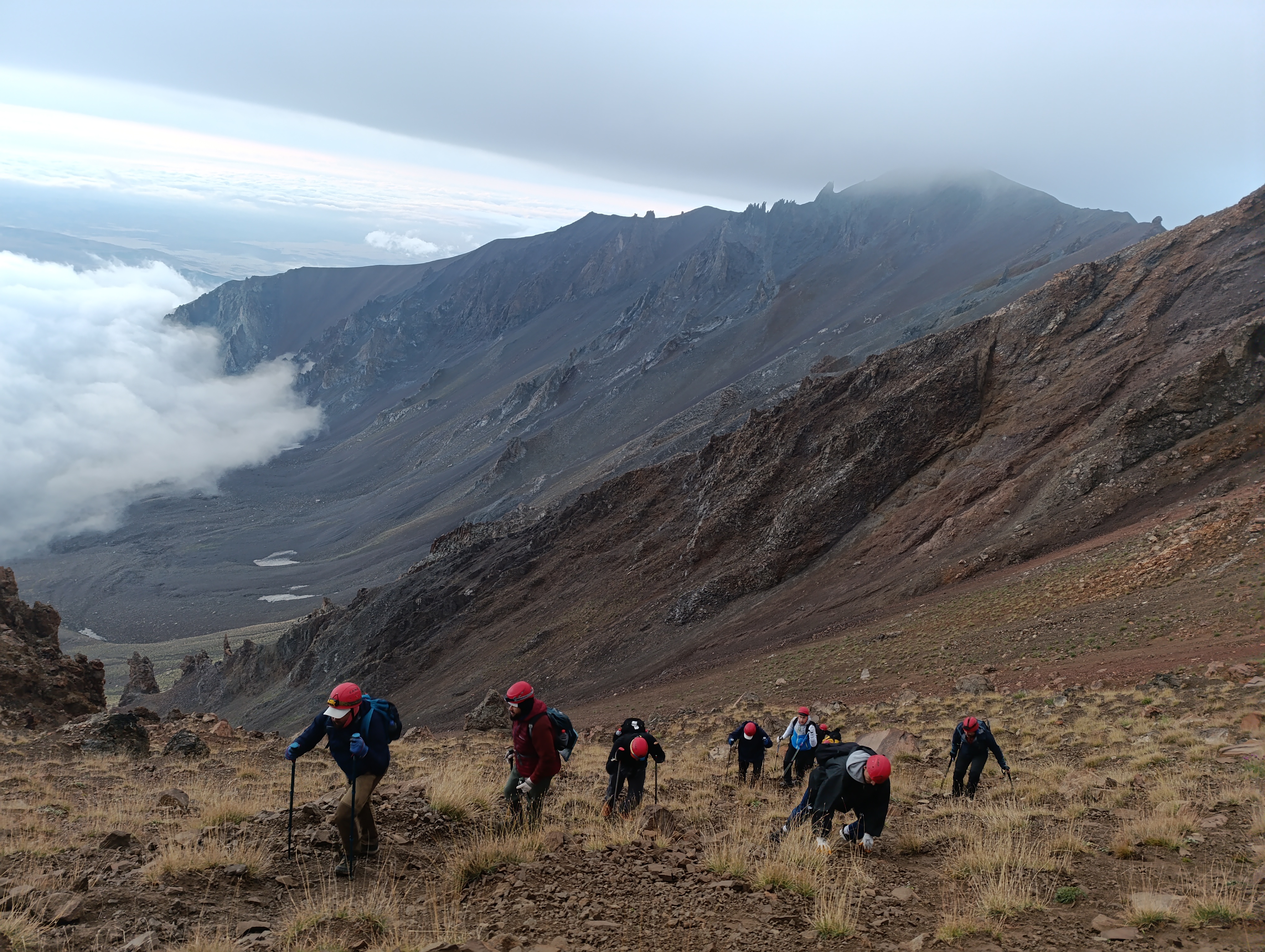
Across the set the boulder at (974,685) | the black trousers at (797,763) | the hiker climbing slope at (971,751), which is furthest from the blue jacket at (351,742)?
the boulder at (974,685)

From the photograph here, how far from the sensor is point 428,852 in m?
6.29

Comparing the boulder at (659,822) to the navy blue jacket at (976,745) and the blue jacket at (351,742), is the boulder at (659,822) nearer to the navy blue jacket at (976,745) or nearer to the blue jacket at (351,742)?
the blue jacket at (351,742)

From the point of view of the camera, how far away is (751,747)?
10930 mm

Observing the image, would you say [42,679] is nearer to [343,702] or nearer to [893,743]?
[343,702]

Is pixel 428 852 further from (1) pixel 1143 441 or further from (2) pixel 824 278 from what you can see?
(2) pixel 824 278

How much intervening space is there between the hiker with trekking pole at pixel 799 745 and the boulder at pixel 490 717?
12.6m

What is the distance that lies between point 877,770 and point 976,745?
3.73 meters

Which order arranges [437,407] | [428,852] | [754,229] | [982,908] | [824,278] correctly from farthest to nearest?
[754,229] < [437,407] < [824,278] < [428,852] < [982,908]

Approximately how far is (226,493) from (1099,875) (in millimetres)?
182489

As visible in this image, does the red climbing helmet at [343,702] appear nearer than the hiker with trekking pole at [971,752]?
Yes

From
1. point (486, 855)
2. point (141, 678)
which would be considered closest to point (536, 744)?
point (486, 855)

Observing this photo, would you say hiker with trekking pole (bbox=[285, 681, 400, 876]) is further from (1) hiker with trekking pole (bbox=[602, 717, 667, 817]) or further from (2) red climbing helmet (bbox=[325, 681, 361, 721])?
(1) hiker with trekking pole (bbox=[602, 717, 667, 817])

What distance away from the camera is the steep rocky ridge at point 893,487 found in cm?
2677

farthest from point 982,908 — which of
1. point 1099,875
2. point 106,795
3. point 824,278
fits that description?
point 824,278
